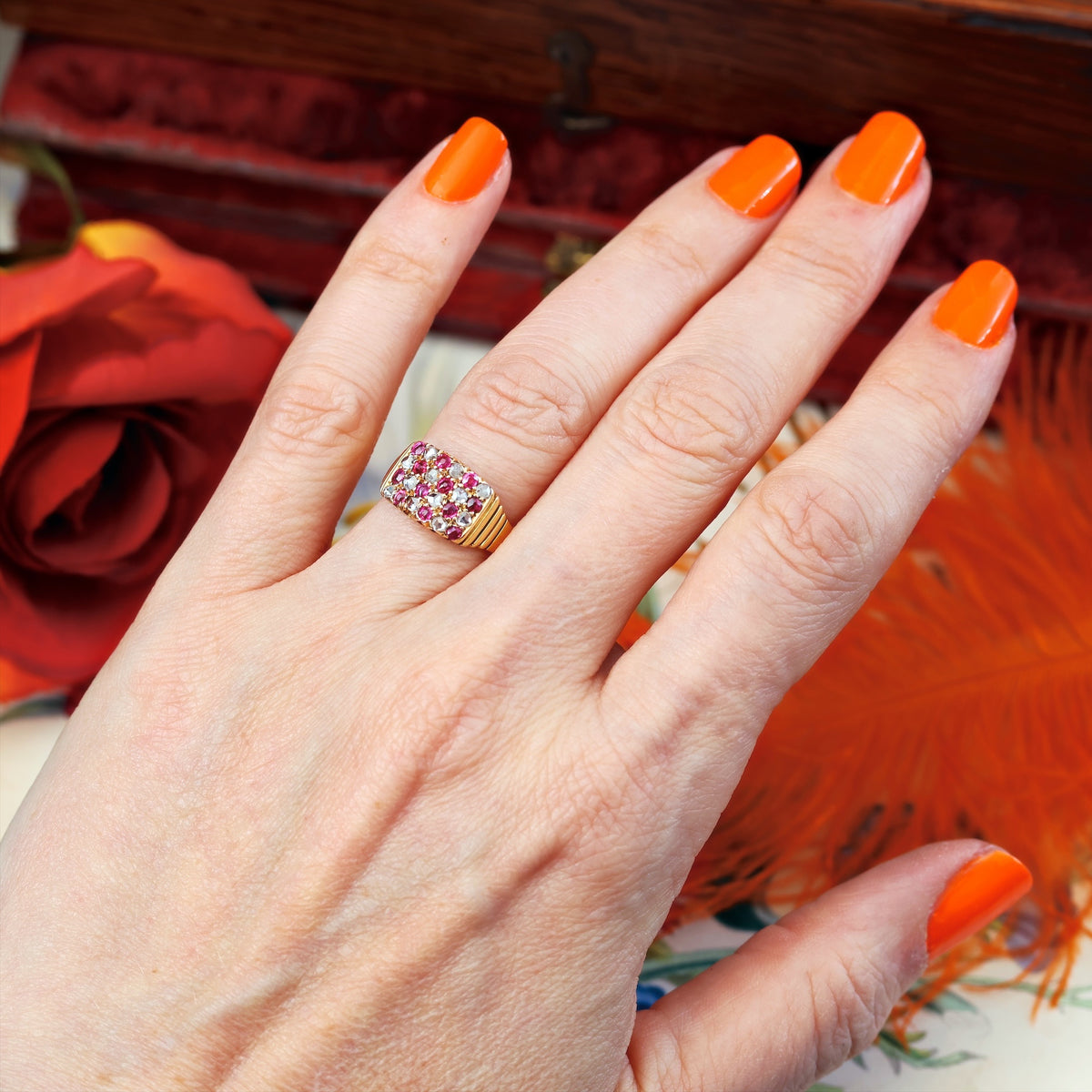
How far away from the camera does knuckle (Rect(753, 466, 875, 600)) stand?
0.64m

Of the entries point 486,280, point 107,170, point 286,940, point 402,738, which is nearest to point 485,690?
point 402,738

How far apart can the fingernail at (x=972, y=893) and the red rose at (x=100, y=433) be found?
0.59 m

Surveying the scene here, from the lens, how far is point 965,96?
0.84m

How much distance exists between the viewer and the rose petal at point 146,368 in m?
0.72

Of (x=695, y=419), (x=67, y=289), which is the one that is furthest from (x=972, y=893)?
(x=67, y=289)

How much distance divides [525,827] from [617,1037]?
0.13m

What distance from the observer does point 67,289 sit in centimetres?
73

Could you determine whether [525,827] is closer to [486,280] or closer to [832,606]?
[832,606]

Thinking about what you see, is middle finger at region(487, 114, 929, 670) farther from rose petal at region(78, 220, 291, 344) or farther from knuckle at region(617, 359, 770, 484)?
rose petal at region(78, 220, 291, 344)

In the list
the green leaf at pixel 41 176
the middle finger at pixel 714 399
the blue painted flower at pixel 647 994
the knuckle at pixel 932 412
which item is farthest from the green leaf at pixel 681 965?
the green leaf at pixel 41 176

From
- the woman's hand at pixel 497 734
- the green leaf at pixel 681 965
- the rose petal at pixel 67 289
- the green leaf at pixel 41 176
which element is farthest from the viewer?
the green leaf at pixel 41 176

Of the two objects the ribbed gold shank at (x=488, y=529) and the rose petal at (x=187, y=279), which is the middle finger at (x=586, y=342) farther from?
the rose petal at (x=187, y=279)

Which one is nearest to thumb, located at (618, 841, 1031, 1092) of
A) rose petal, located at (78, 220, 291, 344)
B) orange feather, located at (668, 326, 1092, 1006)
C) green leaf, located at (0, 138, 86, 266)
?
orange feather, located at (668, 326, 1092, 1006)

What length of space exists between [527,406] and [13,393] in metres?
0.33
